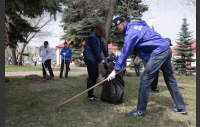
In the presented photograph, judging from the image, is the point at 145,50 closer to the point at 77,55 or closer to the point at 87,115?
the point at 87,115

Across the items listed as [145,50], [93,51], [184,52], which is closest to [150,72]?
[145,50]

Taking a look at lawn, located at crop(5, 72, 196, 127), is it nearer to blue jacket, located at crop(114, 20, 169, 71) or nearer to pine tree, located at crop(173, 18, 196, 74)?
blue jacket, located at crop(114, 20, 169, 71)

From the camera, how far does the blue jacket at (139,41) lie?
2.72m

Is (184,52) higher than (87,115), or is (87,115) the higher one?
(184,52)

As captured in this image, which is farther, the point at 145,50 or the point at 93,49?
the point at 93,49

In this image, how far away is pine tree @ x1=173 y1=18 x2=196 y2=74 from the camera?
14941 mm

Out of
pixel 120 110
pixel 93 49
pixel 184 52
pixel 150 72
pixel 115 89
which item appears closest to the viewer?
pixel 150 72

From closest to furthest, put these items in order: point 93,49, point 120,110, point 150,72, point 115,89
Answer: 1. point 150,72
2. point 120,110
3. point 115,89
4. point 93,49

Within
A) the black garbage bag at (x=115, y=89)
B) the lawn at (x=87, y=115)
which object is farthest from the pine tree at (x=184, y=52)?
the black garbage bag at (x=115, y=89)

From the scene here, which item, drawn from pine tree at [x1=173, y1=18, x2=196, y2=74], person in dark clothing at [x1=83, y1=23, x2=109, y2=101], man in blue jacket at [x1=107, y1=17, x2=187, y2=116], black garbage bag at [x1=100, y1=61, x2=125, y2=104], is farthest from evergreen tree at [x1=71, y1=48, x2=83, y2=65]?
man in blue jacket at [x1=107, y1=17, x2=187, y2=116]

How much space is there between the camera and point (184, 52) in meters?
15.2

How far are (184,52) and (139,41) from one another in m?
14.3

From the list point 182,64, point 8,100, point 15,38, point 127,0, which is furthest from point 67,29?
point 8,100

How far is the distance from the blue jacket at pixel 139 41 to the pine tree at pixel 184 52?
13.5m
